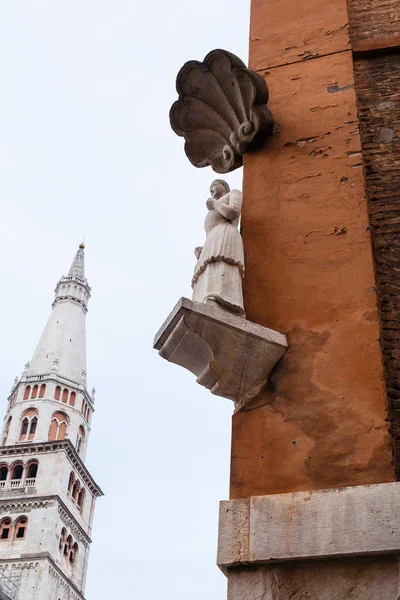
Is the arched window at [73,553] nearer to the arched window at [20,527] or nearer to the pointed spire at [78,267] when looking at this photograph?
the arched window at [20,527]

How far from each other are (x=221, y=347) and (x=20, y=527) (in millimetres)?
54885

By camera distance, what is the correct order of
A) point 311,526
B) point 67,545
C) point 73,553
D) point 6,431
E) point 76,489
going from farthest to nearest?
point 6,431, point 76,489, point 73,553, point 67,545, point 311,526

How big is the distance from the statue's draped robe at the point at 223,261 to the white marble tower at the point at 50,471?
45.5 meters

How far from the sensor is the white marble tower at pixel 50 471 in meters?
53.5

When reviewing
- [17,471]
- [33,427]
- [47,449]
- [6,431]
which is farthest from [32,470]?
[6,431]

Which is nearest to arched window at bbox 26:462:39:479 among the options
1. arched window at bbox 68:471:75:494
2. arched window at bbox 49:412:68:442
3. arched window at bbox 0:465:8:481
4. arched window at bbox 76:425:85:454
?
arched window at bbox 0:465:8:481

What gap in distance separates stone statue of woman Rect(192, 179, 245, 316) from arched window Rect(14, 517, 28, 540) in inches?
2121

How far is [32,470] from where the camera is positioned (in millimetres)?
58062

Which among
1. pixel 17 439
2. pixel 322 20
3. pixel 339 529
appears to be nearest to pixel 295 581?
pixel 339 529

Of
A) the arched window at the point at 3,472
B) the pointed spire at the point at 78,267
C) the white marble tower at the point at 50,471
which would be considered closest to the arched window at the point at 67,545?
the white marble tower at the point at 50,471

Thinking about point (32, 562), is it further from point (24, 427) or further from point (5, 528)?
point (24, 427)

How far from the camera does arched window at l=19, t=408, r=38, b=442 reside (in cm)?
6175

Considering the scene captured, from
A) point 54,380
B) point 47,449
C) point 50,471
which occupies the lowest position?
point 50,471

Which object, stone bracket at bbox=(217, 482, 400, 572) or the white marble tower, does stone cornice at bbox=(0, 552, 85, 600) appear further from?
stone bracket at bbox=(217, 482, 400, 572)
